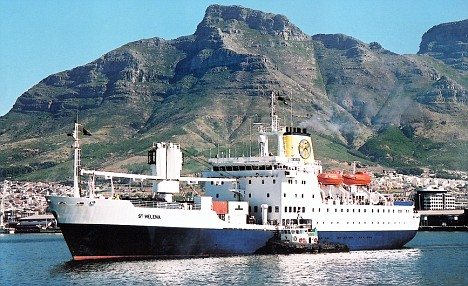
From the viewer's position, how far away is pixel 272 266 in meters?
60.1

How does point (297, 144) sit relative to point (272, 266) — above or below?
above

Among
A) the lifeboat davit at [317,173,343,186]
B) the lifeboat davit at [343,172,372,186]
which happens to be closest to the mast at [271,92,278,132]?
the lifeboat davit at [317,173,343,186]

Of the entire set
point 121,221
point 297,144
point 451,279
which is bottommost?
point 451,279

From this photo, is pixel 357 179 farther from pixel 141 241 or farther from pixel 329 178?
pixel 141 241

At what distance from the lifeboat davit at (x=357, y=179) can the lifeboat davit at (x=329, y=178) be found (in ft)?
8.73

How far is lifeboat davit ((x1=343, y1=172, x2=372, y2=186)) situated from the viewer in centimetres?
7869

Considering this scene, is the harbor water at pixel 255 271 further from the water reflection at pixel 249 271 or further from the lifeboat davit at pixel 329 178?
the lifeboat davit at pixel 329 178

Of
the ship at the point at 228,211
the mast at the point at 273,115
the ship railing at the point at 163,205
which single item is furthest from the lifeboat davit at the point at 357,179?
the ship railing at the point at 163,205

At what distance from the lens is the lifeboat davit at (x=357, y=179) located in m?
78.7

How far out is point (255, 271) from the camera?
5722cm

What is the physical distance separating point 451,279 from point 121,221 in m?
22.2

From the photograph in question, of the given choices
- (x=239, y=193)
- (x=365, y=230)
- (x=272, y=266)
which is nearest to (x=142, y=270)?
(x=272, y=266)

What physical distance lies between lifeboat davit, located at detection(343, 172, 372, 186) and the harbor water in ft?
31.1

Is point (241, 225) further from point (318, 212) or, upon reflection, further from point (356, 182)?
point (356, 182)
